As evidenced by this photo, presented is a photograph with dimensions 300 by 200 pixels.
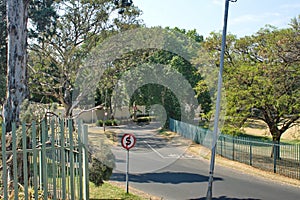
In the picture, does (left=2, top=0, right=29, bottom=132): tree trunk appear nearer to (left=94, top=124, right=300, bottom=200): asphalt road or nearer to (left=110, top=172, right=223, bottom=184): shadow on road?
(left=94, top=124, right=300, bottom=200): asphalt road

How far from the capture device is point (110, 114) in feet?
116

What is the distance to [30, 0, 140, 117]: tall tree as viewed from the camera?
709 inches

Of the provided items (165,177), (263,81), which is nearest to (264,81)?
(263,81)

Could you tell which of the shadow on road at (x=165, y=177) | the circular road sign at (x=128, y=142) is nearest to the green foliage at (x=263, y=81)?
the shadow on road at (x=165, y=177)

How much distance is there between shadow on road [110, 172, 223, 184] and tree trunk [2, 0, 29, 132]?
4.49 metres

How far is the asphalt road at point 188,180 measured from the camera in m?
9.26

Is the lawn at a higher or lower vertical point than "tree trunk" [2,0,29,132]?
lower

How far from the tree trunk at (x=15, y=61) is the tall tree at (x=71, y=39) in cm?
956

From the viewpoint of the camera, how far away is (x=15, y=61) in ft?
25.0

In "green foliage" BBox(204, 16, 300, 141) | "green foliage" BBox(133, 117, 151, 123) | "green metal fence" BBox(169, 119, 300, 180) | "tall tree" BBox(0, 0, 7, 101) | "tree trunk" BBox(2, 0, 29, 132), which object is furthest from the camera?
"green foliage" BBox(133, 117, 151, 123)

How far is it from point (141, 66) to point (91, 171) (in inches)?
643

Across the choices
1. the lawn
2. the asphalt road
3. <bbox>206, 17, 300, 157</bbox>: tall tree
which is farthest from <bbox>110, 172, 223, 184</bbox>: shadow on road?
<bbox>206, 17, 300, 157</bbox>: tall tree

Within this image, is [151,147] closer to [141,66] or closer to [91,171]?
[141,66]

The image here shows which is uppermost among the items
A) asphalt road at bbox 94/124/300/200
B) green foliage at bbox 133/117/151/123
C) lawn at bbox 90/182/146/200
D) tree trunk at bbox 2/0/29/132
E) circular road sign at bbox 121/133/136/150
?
tree trunk at bbox 2/0/29/132
